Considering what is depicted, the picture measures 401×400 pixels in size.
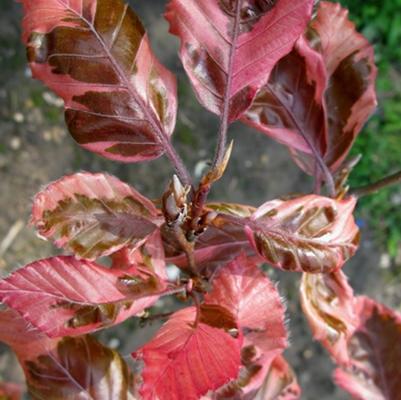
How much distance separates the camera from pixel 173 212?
761 mm

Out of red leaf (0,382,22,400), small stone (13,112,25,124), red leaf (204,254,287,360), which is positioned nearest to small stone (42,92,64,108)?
small stone (13,112,25,124)

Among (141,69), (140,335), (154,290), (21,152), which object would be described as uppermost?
(141,69)

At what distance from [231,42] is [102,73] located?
7.2 inches

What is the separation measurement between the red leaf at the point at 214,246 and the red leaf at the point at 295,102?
0.18 m

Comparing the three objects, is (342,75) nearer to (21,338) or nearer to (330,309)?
(330,309)

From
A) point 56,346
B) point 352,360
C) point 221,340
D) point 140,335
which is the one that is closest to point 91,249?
point 221,340

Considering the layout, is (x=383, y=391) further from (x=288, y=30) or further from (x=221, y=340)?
(x=288, y=30)

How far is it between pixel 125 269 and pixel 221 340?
0.17 m

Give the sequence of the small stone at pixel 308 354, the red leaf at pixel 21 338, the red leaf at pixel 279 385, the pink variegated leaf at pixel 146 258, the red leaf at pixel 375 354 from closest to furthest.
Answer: the pink variegated leaf at pixel 146 258 < the red leaf at pixel 21 338 < the red leaf at pixel 279 385 < the red leaf at pixel 375 354 < the small stone at pixel 308 354

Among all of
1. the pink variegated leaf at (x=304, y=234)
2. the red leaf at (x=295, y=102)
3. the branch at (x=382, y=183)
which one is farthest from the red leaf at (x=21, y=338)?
the branch at (x=382, y=183)

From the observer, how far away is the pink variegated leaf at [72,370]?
1.06 m

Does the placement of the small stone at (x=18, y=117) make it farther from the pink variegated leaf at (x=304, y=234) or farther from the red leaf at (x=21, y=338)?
the pink variegated leaf at (x=304, y=234)


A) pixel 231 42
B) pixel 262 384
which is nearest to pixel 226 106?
pixel 231 42

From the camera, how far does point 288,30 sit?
0.79 m
